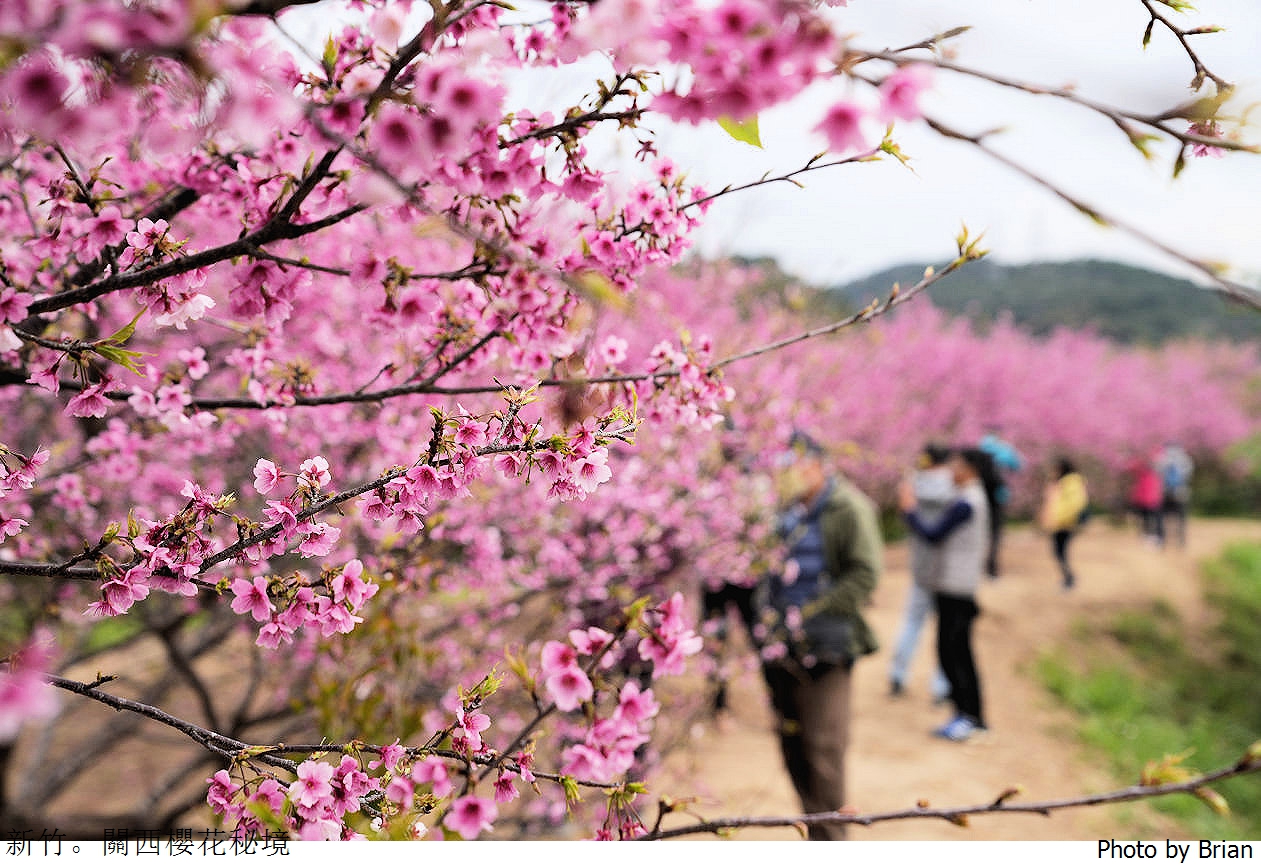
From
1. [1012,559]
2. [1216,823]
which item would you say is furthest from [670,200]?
[1012,559]

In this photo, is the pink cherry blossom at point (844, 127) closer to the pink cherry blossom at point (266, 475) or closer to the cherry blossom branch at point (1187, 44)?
the cherry blossom branch at point (1187, 44)

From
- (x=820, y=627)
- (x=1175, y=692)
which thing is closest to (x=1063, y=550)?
(x=1175, y=692)

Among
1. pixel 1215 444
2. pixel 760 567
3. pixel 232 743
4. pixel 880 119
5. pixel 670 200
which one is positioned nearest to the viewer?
pixel 880 119

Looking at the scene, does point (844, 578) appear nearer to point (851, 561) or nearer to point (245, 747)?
point (851, 561)

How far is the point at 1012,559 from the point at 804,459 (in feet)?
34.8

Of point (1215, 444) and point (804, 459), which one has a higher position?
point (1215, 444)

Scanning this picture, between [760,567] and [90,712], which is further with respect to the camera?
[90,712]

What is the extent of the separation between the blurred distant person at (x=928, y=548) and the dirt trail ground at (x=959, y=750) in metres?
0.57

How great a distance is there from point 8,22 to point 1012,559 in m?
14.1

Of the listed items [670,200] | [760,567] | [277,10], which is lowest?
[760,567]

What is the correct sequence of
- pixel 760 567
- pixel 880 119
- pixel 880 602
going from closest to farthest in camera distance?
pixel 880 119
pixel 760 567
pixel 880 602

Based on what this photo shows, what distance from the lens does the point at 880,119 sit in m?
0.79

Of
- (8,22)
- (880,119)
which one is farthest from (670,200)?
(8,22)

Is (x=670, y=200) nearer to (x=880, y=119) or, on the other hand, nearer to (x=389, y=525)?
(x=880, y=119)
